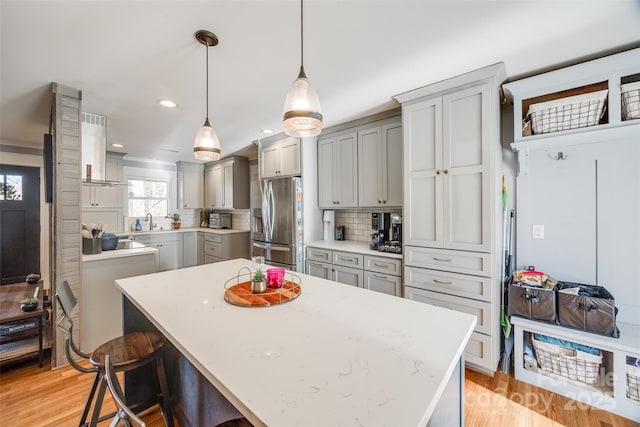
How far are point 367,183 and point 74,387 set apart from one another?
310cm

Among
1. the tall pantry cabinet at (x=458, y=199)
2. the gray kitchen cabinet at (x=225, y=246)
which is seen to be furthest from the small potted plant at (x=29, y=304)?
the tall pantry cabinet at (x=458, y=199)

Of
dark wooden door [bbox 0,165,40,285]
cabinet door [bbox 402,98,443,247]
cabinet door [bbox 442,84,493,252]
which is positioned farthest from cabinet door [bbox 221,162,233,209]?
cabinet door [bbox 442,84,493,252]

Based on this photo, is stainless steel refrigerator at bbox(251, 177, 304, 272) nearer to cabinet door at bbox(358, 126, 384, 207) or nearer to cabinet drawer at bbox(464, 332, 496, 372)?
cabinet door at bbox(358, 126, 384, 207)

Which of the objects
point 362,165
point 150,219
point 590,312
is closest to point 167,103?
point 362,165

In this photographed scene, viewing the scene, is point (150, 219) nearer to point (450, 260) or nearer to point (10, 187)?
point (10, 187)

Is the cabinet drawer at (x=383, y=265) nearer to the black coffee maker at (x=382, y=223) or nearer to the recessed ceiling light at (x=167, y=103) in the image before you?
the black coffee maker at (x=382, y=223)

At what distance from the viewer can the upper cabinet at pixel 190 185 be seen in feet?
18.0

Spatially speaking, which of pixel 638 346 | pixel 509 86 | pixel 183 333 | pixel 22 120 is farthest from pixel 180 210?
pixel 638 346

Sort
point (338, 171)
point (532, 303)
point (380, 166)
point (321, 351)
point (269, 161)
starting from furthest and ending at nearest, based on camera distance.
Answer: point (269, 161)
point (338, 171)
point (380, 166)
point (532, 303)
point (321, 351)

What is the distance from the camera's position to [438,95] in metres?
2.23

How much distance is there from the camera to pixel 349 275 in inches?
112

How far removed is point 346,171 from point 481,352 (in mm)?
2178

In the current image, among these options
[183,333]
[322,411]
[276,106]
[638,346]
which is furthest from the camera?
[276,106]

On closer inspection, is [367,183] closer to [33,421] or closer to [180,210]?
[33,421]
